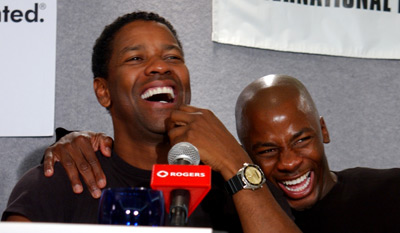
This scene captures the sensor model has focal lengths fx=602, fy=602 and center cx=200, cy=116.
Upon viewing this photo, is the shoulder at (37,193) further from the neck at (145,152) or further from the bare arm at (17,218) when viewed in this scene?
the neck at (145,152)

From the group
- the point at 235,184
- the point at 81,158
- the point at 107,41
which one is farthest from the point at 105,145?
the point at 235,184

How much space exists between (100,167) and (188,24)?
0.84m

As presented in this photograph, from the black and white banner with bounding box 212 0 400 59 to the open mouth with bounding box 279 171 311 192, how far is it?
594mm

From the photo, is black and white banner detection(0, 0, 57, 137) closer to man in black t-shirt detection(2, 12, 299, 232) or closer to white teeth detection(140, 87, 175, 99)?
man in black t-shirt detection(2, 12, 299, 232)

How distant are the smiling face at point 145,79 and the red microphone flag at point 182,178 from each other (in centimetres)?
66

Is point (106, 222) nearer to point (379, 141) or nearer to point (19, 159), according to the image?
point (19, 159)

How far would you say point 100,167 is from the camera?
59.3 inches

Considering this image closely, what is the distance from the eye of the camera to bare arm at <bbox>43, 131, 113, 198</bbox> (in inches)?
57.6

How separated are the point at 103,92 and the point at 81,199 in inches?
14.3

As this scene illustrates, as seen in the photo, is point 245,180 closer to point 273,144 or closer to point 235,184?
point 235,184

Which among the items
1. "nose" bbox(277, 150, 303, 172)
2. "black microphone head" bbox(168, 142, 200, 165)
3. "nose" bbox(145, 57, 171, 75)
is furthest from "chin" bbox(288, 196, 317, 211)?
"black microphone head" bbox(168, 142, 200, 165)

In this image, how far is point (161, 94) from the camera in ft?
5.16

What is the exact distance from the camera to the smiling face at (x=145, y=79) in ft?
5.01

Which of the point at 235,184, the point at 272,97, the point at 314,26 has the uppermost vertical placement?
the point at 314,26
